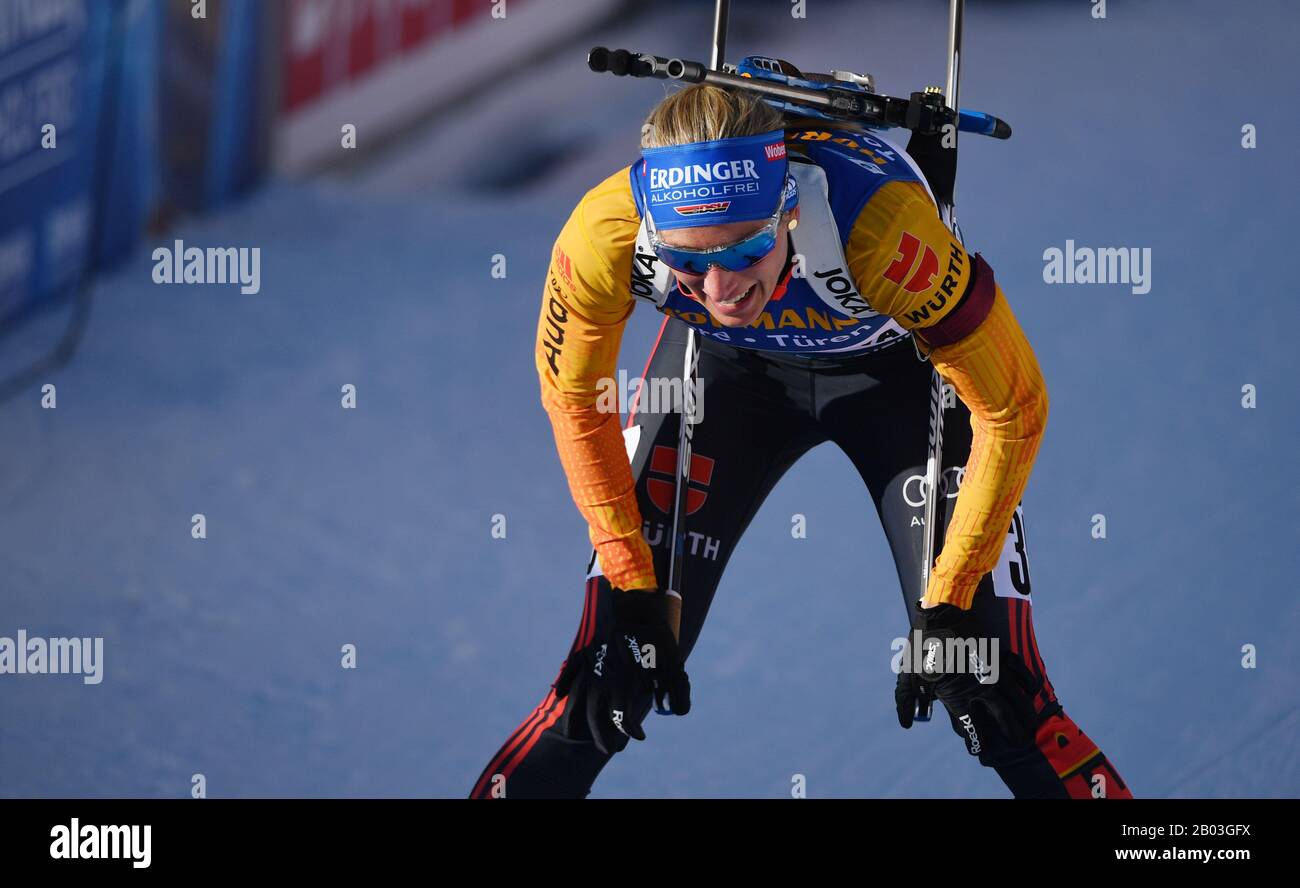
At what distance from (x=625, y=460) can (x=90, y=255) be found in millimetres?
3539

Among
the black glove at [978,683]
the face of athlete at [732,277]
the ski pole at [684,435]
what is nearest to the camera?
the face of athlete at [732,277]

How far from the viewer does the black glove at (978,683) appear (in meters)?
3.23

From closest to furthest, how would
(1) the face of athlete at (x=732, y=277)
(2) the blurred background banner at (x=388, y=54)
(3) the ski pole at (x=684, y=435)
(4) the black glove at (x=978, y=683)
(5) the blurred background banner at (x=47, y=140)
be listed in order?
1. (1) the face of athlete at (x=732, y=277)
2. (4) the black glove at (x=978, y=683)
3. (3) the ski pole at (x=684, y=435)
4. (5) the blurred background banner at (x=47, y=140)
5. (2) the blurred background banner at (x=388, y=54)

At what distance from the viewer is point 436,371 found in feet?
19.4

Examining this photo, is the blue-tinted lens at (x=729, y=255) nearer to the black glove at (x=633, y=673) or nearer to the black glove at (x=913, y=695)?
the black glove at (x=633, y=673)

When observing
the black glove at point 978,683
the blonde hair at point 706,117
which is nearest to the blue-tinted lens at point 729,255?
the blonde hair at point 706,117

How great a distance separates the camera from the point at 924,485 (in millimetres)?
3330

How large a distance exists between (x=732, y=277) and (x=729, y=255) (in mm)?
40

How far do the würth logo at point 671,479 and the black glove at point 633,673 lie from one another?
0.65ft

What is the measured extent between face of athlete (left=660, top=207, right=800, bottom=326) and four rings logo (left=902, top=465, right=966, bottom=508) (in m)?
0.54

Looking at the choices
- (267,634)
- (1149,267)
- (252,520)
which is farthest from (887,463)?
(1149,267)

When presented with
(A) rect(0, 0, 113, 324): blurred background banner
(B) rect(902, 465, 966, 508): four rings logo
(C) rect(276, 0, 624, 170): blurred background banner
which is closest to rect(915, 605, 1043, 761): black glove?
(B) rect(902, 465, 966, 508): four rings logo

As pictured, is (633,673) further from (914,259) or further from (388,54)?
(388,54)
